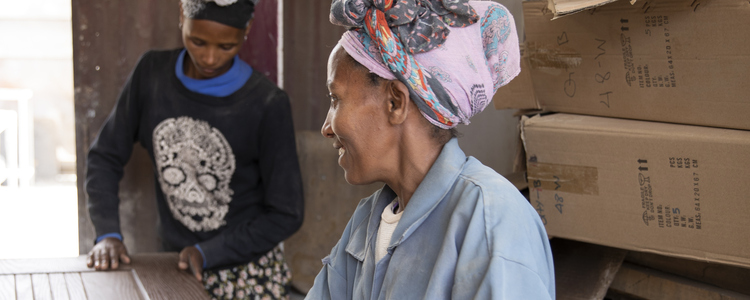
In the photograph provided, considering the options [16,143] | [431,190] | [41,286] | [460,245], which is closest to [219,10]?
[41,286]

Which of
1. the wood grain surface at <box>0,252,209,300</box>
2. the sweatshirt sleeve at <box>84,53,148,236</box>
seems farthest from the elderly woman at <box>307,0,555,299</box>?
the sweatshirt sleeve at <box>84,53,148,236</box>

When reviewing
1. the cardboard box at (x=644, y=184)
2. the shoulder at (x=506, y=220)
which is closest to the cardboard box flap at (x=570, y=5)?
the cardboard box at (x=644, y=184)

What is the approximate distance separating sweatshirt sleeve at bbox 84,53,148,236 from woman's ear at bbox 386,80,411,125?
186 cm

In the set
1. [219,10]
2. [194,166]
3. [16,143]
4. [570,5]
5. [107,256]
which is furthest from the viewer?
[16,143]

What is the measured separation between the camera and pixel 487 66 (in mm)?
1295

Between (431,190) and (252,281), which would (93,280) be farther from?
(431,190)

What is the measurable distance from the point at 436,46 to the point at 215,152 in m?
1.78

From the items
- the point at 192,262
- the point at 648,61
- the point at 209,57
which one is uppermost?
the point at 648,61

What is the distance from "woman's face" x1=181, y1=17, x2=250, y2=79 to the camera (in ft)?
8.82

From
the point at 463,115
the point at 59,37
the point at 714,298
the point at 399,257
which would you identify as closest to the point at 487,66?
the point at 463,115

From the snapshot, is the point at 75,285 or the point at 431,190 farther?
the point at 75,285

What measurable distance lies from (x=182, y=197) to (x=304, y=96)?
117cm

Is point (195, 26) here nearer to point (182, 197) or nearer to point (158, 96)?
point (158, 96)

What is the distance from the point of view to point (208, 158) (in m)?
2.79
